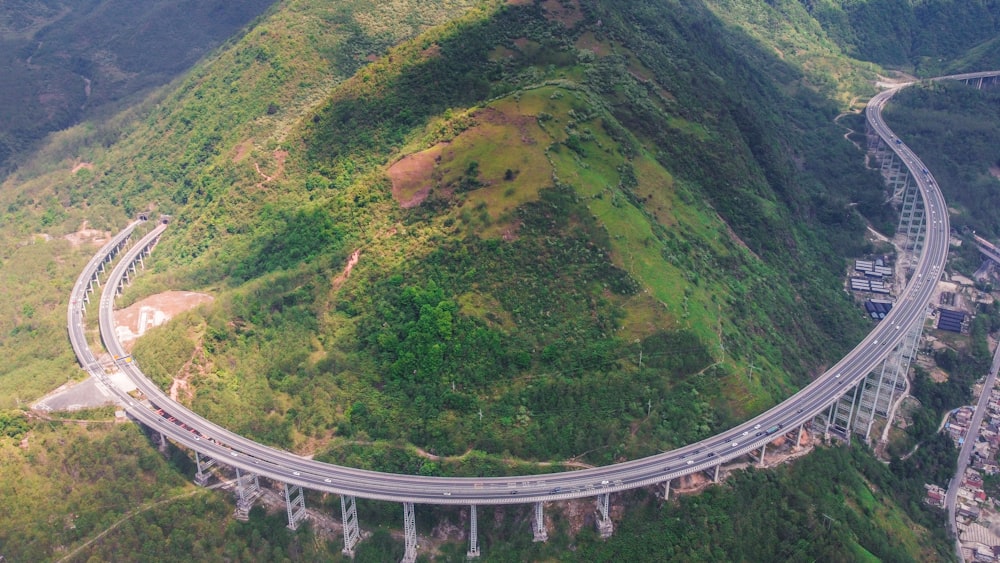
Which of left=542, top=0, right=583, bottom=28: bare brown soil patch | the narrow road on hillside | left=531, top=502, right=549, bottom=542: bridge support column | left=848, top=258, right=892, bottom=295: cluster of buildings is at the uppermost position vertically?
left=542, top=0, right=583, bottom=28: bare brown soil patch

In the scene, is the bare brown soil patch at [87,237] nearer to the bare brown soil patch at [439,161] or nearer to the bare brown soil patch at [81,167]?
the bare brown soil patch at [81,167]

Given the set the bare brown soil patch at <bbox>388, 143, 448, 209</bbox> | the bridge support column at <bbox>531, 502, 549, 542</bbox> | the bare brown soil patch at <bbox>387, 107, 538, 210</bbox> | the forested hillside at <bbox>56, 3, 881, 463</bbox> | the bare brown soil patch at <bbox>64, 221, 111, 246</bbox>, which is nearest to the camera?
the bridge support column at <bbox>531, 502, 549, 542</bbox>

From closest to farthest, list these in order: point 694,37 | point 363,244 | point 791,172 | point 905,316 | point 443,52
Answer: point 363,244 < point 905,316 < point 443,52 < point 791,172 < point 694,37

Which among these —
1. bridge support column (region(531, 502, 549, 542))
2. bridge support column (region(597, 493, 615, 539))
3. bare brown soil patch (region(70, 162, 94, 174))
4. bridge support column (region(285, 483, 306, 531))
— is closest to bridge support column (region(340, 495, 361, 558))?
bridge support column (region(285, 483, 306, 531))

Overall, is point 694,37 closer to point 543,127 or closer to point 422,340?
point 543,127

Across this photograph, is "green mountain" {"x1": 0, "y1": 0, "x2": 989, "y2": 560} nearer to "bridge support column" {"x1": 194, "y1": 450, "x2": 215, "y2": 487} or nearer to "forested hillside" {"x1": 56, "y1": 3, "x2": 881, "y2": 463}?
"forested hillside" {"x1": 56, "y1": 3, "x2": 881, "y2": 463}

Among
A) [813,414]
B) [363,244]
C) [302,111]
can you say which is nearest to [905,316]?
[813,414]
